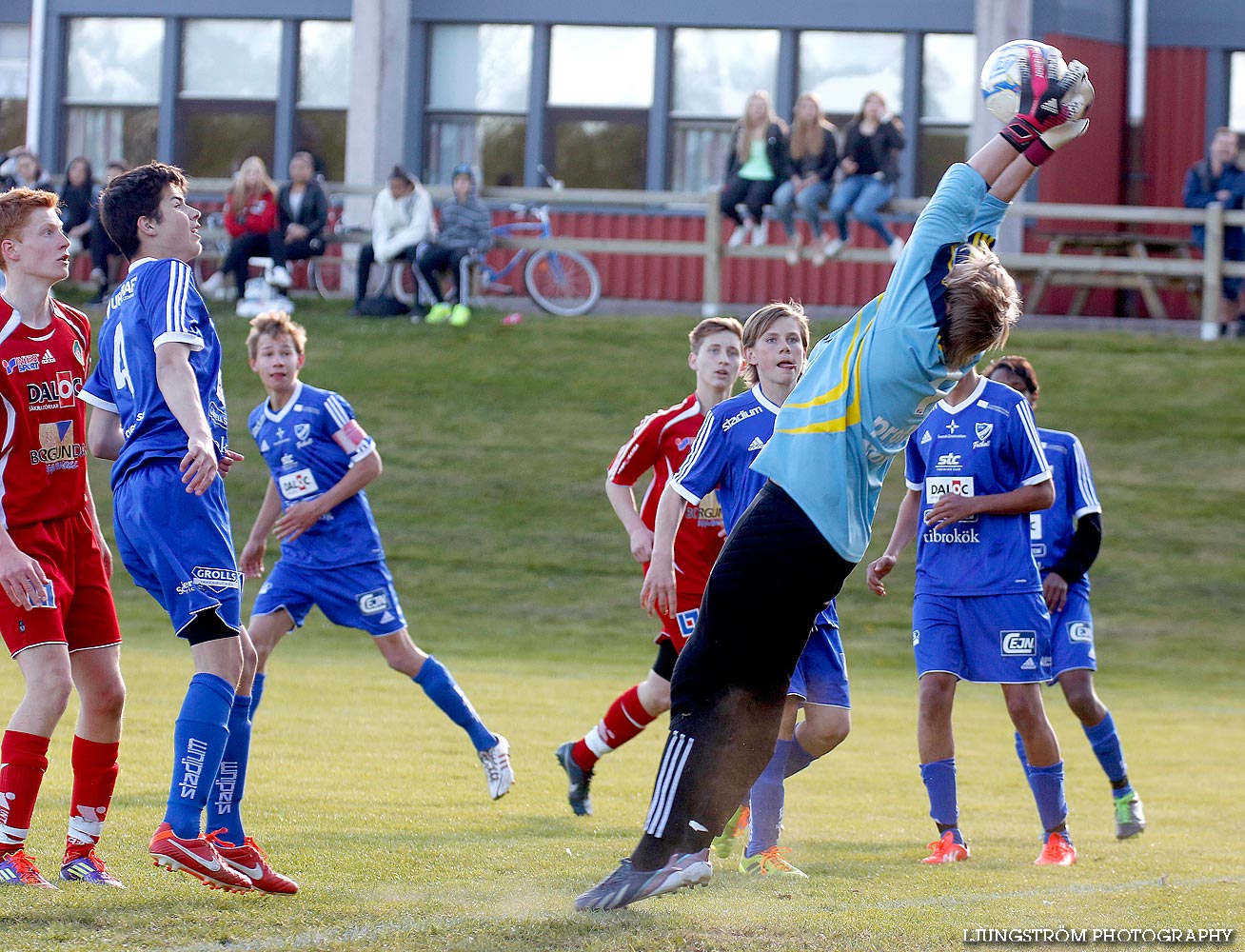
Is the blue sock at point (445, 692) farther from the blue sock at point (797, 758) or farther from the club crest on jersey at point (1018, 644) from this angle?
the club crest on jersey at point (1018, 644)

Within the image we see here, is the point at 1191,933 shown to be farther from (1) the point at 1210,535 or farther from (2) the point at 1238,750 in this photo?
(1) the point at 1210,535

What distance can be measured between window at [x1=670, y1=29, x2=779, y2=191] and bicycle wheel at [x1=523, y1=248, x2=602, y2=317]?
10.4ft

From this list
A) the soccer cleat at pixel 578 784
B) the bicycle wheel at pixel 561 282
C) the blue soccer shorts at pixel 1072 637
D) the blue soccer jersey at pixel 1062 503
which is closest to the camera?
the soccer cleat at pixel 578 784

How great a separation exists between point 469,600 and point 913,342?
435 inches

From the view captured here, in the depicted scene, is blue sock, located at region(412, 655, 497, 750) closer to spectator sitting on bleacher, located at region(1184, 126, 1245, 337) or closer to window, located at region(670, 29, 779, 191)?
spectator sitting on bleacher, located at region(1184, 126, 1245, 337)

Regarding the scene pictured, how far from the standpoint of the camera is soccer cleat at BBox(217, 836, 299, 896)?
510cm

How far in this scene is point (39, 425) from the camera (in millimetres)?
5184

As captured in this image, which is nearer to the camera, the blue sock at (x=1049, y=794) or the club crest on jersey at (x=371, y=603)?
the blue sock at (x=1049, y=794)

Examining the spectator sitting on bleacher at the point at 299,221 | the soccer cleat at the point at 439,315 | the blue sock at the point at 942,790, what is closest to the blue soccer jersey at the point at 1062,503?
the blue sock at the point at 942,790

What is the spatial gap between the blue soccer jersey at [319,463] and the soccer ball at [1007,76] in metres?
3.83

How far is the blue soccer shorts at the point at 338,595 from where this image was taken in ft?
25.2

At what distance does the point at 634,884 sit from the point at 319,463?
3800mm

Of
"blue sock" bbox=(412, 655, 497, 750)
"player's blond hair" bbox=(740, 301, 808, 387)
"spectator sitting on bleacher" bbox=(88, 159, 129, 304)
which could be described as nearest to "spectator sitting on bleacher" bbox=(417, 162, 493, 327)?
"spectator sitting on bleacher" bbox=(88, 159, 129, 304)

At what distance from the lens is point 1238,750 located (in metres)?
10.2
